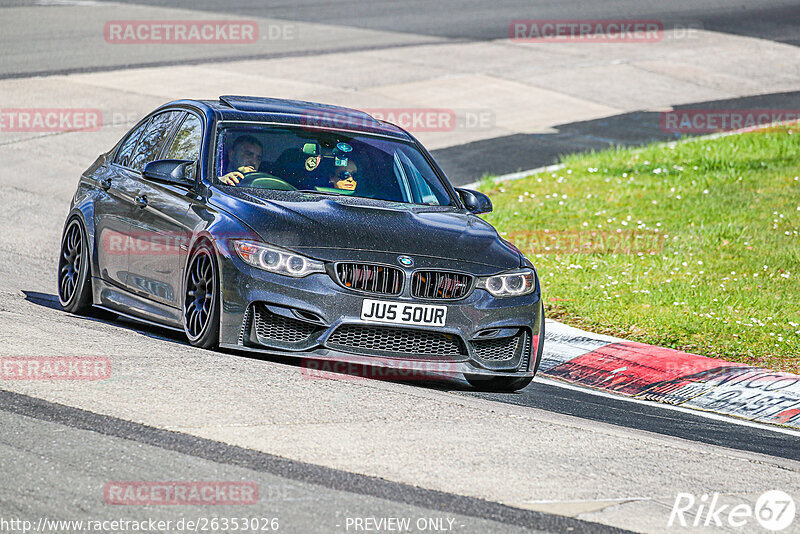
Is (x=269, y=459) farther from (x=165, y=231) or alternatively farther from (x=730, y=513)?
(x=165, y=231)

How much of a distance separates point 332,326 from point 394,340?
374 millimetres

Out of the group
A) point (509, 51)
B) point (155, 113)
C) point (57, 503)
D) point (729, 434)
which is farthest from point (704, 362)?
point (509, 51)

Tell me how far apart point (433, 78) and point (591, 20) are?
945 centimetres

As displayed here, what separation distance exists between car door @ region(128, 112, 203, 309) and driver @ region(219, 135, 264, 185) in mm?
242

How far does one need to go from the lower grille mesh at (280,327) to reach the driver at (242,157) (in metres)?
1.25

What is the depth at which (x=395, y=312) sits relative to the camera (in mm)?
7062

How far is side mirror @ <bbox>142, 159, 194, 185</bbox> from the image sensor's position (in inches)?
312

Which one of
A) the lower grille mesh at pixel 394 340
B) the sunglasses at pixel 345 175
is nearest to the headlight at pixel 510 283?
the lower grille mesh at pixel 394 340

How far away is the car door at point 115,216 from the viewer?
8484mm

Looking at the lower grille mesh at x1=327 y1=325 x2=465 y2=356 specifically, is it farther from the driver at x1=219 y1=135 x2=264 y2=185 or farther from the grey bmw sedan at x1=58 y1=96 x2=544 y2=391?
the driver at x1=219 y1=135 x2=264 y2=185

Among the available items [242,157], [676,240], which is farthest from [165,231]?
[676,240]

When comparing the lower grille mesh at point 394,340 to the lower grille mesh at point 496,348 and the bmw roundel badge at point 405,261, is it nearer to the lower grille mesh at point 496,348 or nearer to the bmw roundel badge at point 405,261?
the lower grille mesh at point 496,348

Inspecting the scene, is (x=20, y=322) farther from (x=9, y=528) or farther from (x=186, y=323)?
(x=9, y=528)

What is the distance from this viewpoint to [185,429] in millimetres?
5543
